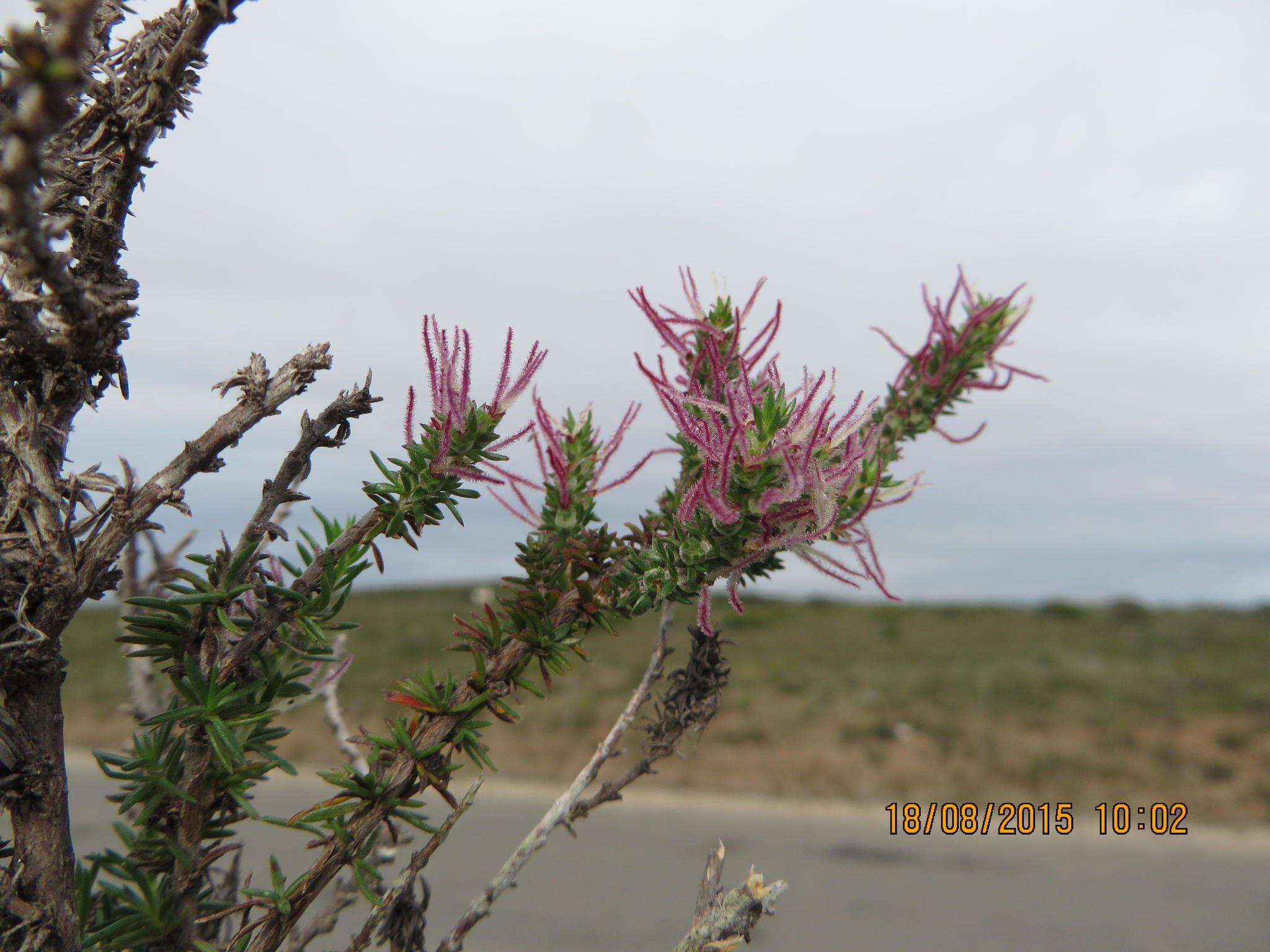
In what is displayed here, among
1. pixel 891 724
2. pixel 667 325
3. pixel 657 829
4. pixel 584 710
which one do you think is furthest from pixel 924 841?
pixel 667 325

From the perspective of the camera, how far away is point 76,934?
2.80 ft

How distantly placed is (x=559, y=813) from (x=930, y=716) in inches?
706

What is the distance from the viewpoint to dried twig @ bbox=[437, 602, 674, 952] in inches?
40.9

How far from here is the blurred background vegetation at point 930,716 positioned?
1464 centimetres

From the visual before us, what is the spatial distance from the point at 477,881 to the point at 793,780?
22.1 feet

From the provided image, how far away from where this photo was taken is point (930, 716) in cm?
1722

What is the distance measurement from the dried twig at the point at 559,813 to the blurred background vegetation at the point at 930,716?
10.1 m

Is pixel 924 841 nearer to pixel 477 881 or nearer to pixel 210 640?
pixel 477 881

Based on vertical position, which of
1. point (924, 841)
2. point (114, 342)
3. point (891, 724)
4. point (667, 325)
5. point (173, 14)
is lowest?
point (924, 841)

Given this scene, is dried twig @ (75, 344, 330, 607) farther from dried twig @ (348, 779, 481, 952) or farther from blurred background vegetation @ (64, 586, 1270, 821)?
blurred background vegetation @ (64, 586, 1270, 821)
